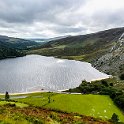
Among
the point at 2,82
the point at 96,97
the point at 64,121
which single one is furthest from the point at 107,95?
the point at 64,121

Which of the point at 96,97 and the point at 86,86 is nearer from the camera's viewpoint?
the point at 96,97

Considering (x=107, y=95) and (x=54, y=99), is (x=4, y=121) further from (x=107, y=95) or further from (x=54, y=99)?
(x=107, y=95)

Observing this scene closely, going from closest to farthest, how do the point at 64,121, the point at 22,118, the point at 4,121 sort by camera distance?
Result: the point at 4,121 < the point at 22,118 < the point at 64,121

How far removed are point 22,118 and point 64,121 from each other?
4.07 metres

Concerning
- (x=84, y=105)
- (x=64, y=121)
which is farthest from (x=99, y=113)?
(x=64, y=121)

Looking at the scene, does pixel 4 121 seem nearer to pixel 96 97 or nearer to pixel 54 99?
pixel 54 99

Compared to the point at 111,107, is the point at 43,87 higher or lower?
higher

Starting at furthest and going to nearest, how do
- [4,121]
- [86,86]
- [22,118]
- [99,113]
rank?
[86,86], [99,113], [22,118], [4,121]

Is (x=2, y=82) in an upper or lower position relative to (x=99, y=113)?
upper

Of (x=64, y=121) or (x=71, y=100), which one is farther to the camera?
(x=71, y=100)

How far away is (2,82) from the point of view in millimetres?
199375

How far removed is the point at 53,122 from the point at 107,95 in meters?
121

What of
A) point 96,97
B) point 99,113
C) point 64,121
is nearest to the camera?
point 64,121

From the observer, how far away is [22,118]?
19.2m
